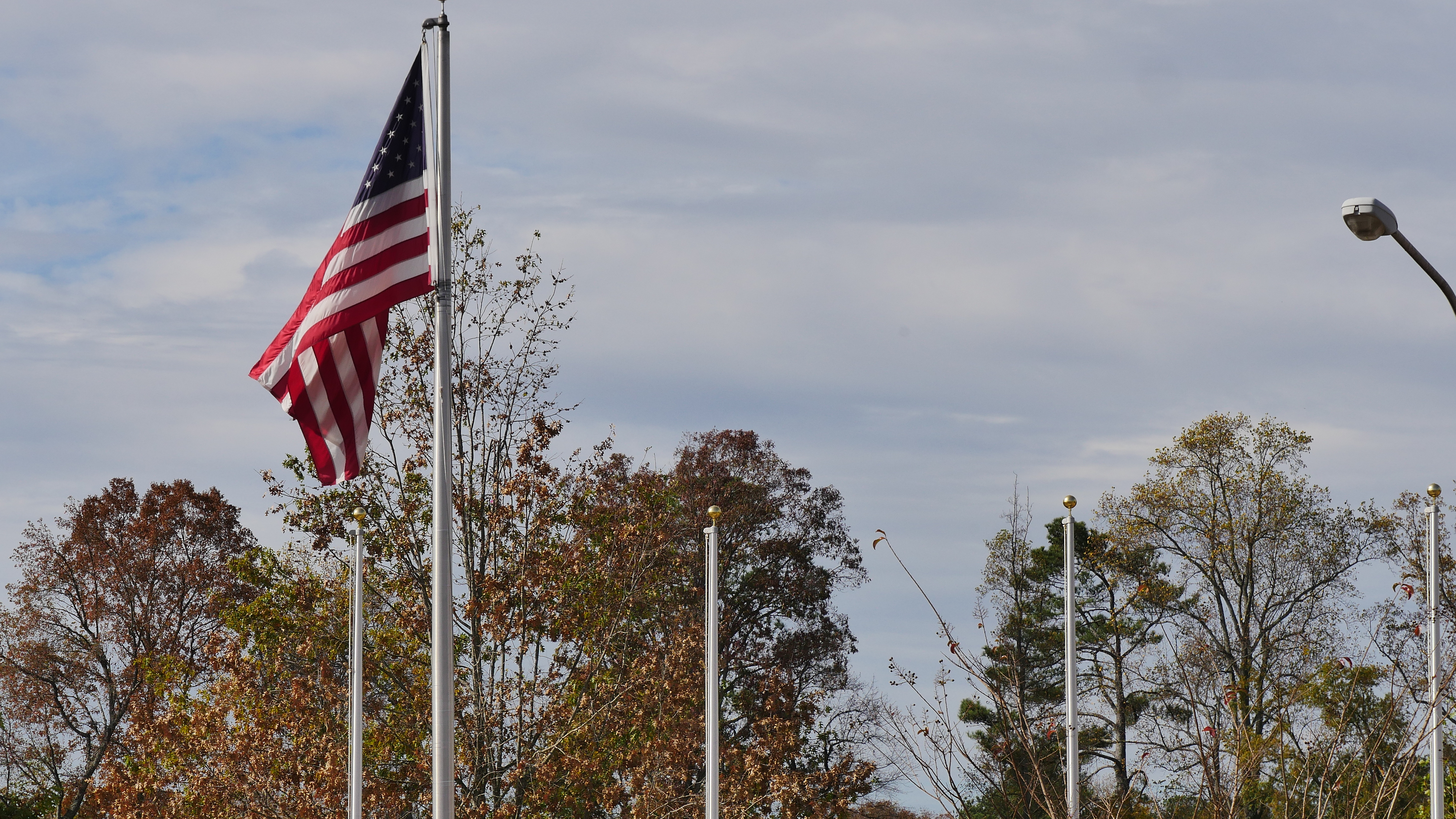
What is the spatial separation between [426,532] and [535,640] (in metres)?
1.79

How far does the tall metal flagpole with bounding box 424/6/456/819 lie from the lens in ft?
33.2

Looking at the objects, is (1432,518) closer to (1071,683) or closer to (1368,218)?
(1071,683)

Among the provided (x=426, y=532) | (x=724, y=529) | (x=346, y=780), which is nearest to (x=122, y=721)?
(x=724, y=529)

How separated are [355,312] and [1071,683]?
663cm

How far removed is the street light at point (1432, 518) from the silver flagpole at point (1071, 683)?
102 inches

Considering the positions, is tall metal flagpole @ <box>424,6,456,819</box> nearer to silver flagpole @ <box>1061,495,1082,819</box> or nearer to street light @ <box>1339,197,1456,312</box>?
silver flagpole @ <box>1061,495,1082,819</box>

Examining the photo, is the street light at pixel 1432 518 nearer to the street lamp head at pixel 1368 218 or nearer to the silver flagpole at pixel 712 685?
the street lamp head at pixel 1368 218

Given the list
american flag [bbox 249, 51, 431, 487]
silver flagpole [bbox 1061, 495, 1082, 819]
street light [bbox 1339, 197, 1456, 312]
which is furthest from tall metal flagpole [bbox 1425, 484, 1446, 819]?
american flag [bbox 249, 51, 431, 487]

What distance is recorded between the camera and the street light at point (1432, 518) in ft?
29.2

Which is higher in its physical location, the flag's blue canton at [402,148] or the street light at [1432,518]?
the flag's blue canton at [402,148]

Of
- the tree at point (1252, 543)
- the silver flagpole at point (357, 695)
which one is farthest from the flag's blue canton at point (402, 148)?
the tree at point (1252, 543)

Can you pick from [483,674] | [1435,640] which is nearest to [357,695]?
[483,674]

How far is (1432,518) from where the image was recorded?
17656 mm

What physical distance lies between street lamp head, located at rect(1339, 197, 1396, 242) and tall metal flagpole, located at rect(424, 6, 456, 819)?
233 inches
